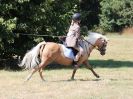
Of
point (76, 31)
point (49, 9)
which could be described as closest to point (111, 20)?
point (49, 9)

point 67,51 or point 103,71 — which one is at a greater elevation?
point 67,51

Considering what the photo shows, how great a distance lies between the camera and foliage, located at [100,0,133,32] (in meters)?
71.7

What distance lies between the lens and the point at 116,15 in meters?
74.5

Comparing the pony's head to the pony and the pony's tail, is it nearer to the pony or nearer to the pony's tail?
the pony

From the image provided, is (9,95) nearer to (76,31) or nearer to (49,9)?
(76,31)

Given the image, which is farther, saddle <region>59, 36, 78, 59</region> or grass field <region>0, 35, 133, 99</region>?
saddle <region>59, 36, 78, 59</region>

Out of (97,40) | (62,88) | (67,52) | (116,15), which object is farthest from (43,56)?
(116,15)

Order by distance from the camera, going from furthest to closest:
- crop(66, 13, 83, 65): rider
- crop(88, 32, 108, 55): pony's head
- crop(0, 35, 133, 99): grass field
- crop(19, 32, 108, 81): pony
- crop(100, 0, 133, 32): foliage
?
1. crop(100, 0, 133, 32): foliage
2. crop(88, 32, 108, 55): pony's head
3. crop(66, 13, 83, 65): rider
4. crop(19, 32, 108, 81): pony
5. crop(0, 35, 133, 99): grass field

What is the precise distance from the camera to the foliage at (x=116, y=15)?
71.7m

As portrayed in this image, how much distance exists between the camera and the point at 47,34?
22828 millimetres

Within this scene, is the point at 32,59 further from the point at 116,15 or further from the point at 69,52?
the point at 116,15

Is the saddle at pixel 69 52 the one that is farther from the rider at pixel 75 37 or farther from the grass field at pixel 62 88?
the grass field at pixel 62 88

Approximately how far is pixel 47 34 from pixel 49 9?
1168 millimetres

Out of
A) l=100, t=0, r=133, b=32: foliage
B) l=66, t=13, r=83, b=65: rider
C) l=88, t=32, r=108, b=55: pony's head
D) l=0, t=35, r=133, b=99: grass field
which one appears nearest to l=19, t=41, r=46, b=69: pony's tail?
l=0, t=35, r=133, b=99: grass field
